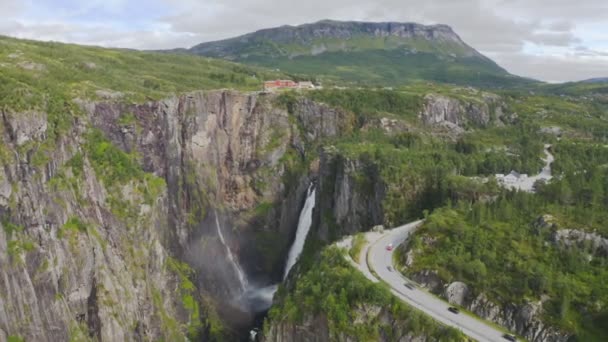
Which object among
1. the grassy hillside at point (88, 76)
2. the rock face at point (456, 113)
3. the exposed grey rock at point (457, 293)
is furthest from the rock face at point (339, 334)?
the rock face at point (456, 113)

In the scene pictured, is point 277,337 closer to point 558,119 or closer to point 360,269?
point 360,269

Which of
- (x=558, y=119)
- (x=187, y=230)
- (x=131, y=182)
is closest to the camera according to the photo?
(x=131, y=182)

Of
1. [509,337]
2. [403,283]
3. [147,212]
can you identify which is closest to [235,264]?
[147,212]

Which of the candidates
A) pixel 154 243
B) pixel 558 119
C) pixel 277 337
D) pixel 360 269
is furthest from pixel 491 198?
pixel 558 119

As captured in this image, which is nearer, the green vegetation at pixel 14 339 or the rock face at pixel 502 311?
the rock face at pixel 502 311

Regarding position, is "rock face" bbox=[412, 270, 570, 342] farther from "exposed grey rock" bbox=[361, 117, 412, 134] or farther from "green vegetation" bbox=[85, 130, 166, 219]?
"exposed grey rock" bbox=[361, 117, 412, 134]

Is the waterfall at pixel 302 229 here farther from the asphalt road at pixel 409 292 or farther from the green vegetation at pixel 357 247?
the asphalt road at pixel 409 292

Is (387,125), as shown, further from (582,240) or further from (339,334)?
(339,334)
